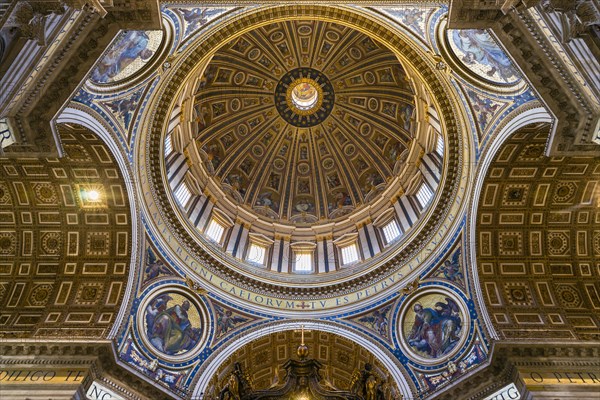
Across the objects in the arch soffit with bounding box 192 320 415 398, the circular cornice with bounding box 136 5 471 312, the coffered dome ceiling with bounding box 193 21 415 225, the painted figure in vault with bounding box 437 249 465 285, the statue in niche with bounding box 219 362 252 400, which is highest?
the coffered dome ceiling with bounding box 193 21 415 225

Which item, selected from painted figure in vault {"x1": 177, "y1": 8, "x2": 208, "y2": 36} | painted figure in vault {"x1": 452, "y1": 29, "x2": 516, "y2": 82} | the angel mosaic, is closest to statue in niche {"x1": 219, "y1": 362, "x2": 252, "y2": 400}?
the angel mosaic

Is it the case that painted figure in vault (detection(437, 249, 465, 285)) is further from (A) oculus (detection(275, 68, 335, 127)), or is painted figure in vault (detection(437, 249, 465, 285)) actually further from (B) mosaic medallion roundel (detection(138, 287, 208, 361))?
(A) oculus (detection(275, 68, 335, 127))

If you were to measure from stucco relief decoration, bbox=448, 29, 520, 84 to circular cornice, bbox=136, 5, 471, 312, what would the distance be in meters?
1.58

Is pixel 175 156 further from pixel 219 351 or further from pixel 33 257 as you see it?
pixel 219 351

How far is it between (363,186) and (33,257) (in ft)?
59.8

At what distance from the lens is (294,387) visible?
16.1m

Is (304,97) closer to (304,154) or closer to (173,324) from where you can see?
(304,154)

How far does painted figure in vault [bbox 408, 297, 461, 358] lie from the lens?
18047 mm

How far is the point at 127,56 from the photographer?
15852 millimetres

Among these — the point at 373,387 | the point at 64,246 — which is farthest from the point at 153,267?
the point at 373,387

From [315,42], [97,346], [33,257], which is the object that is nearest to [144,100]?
[33,257]

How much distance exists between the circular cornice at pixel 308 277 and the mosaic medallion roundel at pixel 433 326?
1.49 meters

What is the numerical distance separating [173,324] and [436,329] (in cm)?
1039

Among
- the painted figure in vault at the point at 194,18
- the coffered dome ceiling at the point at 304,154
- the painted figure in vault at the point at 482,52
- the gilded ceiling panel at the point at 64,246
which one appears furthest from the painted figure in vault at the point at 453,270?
the painted figure in vault at the point at 194,18
